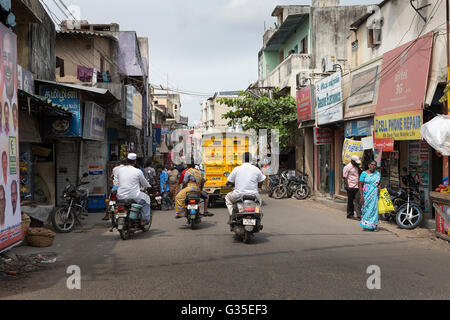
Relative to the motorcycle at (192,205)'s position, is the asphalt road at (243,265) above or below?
below

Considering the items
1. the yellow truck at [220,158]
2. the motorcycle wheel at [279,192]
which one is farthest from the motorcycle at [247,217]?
the motorcycle wheel at [279,192]

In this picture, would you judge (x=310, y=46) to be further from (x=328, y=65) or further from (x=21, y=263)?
(x=21, y=263)

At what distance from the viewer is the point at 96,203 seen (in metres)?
15.1

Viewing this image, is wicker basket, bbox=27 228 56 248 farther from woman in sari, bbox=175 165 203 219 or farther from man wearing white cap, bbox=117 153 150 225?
woman in sari, bbox=175 165 203 219

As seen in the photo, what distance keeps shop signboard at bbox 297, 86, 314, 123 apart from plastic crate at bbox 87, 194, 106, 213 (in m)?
9.94

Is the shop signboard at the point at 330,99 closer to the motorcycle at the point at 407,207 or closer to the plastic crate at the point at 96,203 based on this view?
the motorcycle at the point at 407,207

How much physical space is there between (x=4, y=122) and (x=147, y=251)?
3.23 meters

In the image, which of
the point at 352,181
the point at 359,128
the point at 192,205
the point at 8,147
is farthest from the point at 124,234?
the point at 359,128

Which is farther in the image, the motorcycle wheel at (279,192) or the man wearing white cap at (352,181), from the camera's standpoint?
the motorcycle wheel at (279,192)

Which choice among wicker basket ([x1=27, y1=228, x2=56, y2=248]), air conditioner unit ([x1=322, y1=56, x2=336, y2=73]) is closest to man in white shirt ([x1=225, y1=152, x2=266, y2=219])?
wicker basket ([x1=27, y1=228, x2=56, y2=248])

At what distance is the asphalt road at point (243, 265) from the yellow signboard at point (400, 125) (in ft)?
8.02

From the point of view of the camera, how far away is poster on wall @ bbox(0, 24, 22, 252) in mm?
6336

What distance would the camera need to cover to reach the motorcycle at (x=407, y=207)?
410 inches

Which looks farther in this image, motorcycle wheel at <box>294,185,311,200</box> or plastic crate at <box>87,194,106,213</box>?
motorcycle wheel at <box>294,185,311,200</box>
